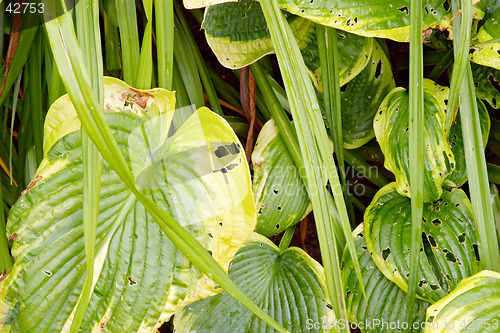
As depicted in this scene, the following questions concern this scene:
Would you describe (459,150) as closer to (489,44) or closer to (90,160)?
(489,44)

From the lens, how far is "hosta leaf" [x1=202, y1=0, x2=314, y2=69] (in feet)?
1.84

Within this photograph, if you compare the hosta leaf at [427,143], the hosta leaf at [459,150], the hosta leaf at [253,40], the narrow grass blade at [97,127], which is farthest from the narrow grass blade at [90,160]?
the hosta leaf at [459,150]

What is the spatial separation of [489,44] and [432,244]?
0.29 meters

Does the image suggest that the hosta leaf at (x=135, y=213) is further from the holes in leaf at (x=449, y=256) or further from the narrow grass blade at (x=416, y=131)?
the holes in leaf at (x=449, y=256)

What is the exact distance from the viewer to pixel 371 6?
48cm

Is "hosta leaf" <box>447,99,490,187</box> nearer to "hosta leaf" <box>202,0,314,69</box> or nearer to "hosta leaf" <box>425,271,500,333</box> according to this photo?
"hosta leaf" <box>425,271,500,333</box>

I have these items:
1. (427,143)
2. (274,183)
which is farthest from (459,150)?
(274,183)

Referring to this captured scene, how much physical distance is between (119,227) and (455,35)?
50cm

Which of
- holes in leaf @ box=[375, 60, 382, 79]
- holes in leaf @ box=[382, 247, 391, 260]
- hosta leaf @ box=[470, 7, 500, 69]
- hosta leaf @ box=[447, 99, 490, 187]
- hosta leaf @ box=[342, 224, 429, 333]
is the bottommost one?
hosta leaf @ box=[342, 224, 429, 333]

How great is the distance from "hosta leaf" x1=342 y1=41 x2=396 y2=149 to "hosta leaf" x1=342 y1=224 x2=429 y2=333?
234mm

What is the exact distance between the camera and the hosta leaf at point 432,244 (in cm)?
52

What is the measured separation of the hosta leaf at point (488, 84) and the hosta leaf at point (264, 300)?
1.33 feet

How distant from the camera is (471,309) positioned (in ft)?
1.36

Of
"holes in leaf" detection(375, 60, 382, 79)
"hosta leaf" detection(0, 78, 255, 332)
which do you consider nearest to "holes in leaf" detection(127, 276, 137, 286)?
"hosta leaf" detection(0, 78, 255, 332)
